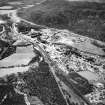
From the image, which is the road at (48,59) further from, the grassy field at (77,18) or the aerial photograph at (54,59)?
the grassy field at (77,18)

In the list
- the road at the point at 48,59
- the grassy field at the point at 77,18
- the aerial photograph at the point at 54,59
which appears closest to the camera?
the aerial photograph at the point at 54,59

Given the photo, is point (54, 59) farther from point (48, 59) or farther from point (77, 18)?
point (77, 18)

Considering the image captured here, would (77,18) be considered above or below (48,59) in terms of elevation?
above

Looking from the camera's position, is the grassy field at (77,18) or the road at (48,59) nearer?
the road at (48,59)

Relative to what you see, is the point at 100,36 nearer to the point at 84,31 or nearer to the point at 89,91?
the point at 84,31

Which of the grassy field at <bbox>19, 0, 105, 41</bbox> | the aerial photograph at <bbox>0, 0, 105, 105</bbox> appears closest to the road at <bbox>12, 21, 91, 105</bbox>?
the aerial photograph at <bbox>0, 0, 105, 105</bbox>

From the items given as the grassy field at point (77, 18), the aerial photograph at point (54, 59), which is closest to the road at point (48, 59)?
the aerial photograph at point (54, 59)

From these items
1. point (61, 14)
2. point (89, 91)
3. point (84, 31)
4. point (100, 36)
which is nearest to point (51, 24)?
point (61, 14)

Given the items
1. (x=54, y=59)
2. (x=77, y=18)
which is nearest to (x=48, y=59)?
(x=54, y=59)
